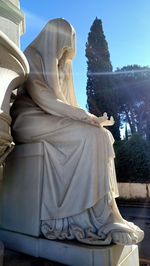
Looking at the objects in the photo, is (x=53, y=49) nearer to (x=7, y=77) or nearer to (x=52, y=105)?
(x=52, y=105)

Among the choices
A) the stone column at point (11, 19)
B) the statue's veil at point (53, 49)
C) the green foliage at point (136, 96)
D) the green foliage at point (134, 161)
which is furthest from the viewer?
the green foliage at point (136, 96)

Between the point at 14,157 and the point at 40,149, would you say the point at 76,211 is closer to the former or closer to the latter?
the point at 40,149

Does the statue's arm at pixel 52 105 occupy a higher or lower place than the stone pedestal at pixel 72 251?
higher

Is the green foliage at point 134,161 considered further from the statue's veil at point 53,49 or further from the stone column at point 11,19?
the statue's veil at point 53,49

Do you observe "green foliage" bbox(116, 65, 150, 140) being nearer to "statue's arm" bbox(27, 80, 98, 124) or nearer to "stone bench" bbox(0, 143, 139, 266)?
"statue's arm" bbox(27, 80, 98, 124)

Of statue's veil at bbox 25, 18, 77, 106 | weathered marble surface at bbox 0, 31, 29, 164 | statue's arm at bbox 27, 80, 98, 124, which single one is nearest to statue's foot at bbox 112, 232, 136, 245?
statue's arm at bbox 27, 80, 98, 124

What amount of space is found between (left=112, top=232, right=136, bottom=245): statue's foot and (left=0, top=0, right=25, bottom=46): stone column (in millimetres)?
2253

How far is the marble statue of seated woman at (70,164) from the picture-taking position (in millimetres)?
1930

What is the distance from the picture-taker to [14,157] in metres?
2.29

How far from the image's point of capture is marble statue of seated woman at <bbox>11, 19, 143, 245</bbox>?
193 cm

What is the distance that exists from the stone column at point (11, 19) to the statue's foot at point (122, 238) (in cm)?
225

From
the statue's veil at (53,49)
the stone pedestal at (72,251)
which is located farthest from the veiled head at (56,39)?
the stone pedestal at (72,251)

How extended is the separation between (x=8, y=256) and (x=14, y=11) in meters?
2.50

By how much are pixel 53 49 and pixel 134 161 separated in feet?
36.5
